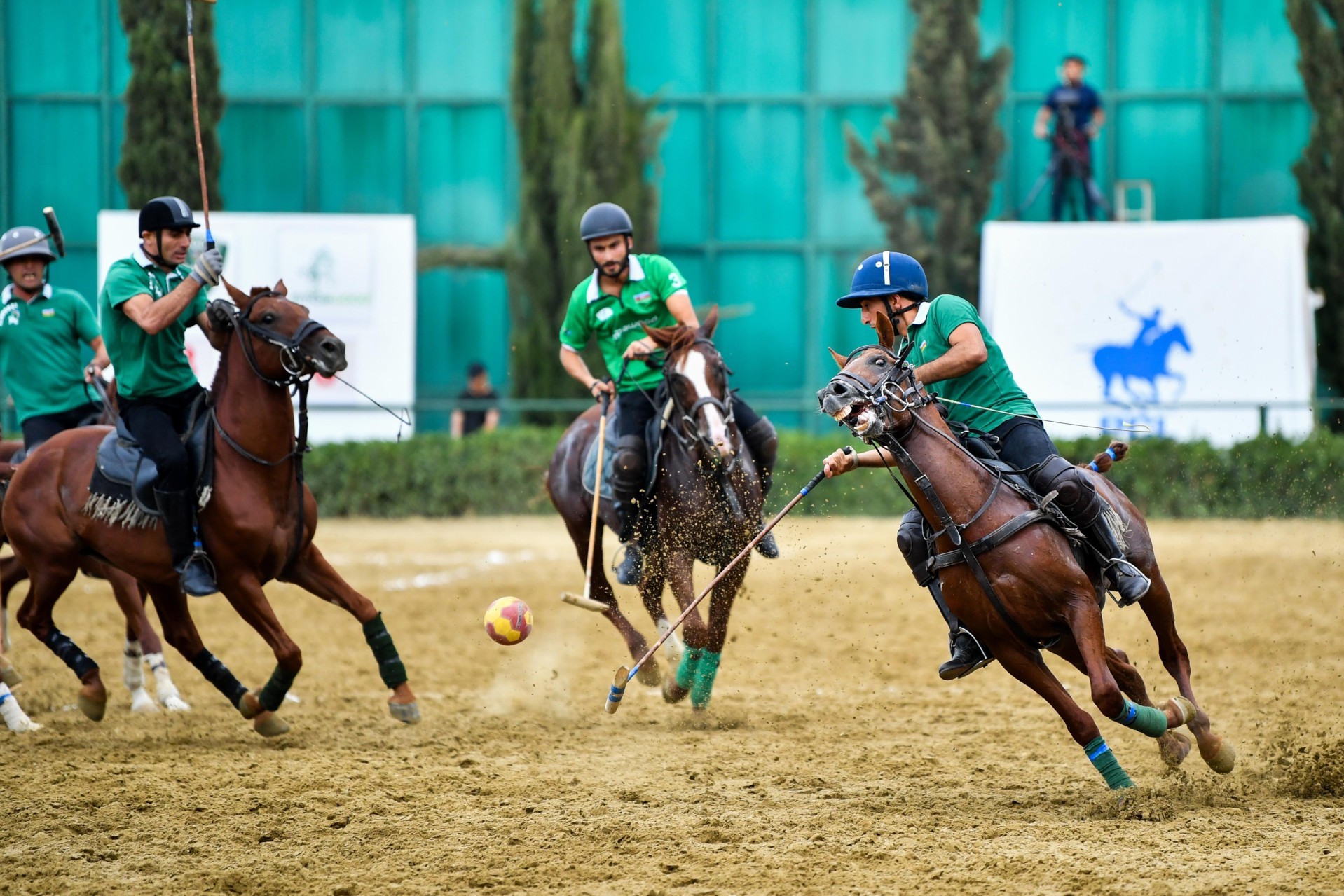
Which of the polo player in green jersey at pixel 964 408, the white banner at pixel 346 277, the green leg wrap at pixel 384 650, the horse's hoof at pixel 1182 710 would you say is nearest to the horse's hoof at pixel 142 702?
the green leg wrap at pixel 384 650

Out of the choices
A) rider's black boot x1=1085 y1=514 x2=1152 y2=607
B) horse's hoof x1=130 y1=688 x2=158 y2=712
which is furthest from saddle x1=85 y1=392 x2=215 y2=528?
rider's black boot x1=1085 y1=514 x2=1152 y2=607

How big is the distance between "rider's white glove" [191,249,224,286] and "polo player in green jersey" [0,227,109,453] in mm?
2138

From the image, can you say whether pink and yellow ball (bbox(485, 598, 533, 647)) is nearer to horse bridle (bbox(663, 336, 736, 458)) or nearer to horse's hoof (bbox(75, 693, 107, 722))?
horse bridle (bbox(663, 336, 736, 458))

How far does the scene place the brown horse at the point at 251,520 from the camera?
26.1ft

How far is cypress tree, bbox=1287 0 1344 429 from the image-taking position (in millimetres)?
19594

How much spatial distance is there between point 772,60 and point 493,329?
18.1ft

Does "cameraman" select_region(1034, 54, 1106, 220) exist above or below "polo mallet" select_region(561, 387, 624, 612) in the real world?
above

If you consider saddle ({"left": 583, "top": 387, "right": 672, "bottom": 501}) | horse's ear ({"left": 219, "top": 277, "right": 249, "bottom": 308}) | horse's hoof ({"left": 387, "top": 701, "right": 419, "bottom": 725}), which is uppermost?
horse's ear ({"left": 219, "top": 277, "right": 249, "bottom": 308})

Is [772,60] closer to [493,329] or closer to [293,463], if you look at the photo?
[493,329]

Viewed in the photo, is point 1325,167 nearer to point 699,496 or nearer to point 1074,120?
point 1074,120

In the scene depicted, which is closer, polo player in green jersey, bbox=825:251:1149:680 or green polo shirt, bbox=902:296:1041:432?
polo player in green jersey, bbox=825:251:1149:680

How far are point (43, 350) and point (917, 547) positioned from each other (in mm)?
5900

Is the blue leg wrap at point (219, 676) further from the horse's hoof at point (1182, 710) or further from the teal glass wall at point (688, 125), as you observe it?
the teal glass wall at point (688, 125)

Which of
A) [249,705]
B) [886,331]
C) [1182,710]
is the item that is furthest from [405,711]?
[1182,710]
